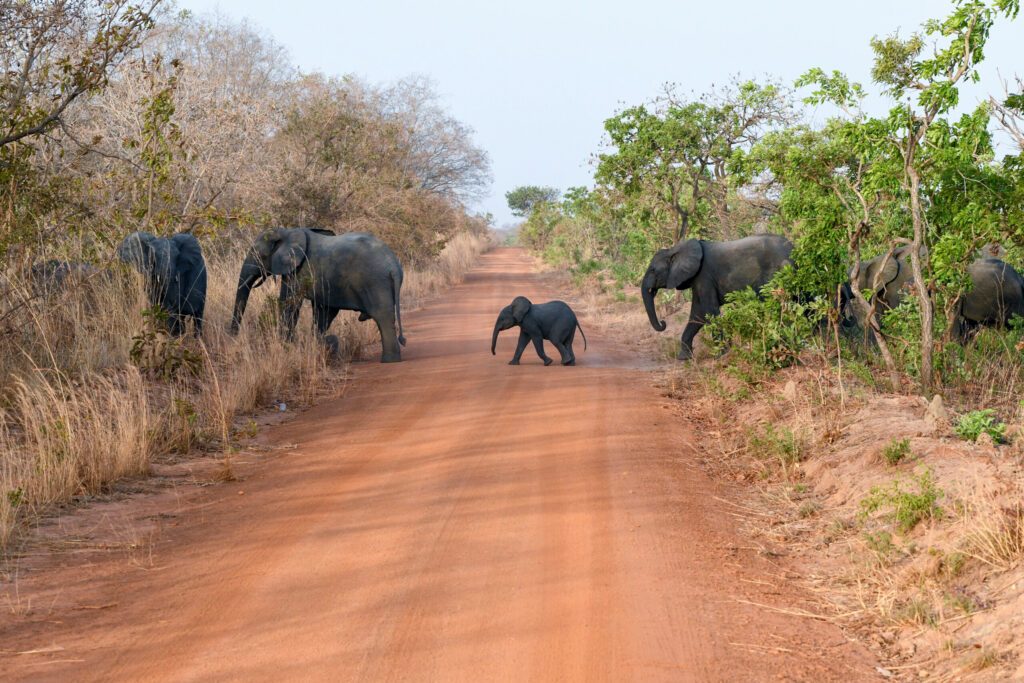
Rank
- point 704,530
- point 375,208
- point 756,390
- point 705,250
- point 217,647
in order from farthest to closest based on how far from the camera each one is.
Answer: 1. point 375,208
2. point 705,250
3. point 756,390
4. point 704,530
5. point 217,647

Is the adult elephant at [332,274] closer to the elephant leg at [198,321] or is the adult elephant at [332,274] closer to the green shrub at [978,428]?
the elephant leg at [198,321]

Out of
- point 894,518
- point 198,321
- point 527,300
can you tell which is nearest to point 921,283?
point 894,518

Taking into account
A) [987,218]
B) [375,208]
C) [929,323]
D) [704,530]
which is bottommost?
[704,530]

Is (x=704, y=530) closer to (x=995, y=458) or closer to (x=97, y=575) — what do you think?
(x=995, y=458)

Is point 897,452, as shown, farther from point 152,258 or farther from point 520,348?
point 152,258

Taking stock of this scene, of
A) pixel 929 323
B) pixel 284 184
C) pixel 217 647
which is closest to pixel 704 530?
pixel 217 647

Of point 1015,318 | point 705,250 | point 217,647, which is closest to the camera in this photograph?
point 217,647

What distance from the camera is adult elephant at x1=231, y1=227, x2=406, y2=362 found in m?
13.2

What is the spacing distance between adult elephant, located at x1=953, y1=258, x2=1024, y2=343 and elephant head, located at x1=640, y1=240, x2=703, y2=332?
3.30 meters

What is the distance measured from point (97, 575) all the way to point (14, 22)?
5729 mm

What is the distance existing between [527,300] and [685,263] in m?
2.34

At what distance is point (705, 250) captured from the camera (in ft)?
45.6

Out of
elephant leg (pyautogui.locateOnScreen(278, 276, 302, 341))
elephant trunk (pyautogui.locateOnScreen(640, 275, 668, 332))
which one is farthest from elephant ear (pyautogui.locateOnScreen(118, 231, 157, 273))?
elephant trunk (pyautogui.locateOnScreen(640, 275, 668, 332))

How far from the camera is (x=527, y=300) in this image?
42.3 ft
